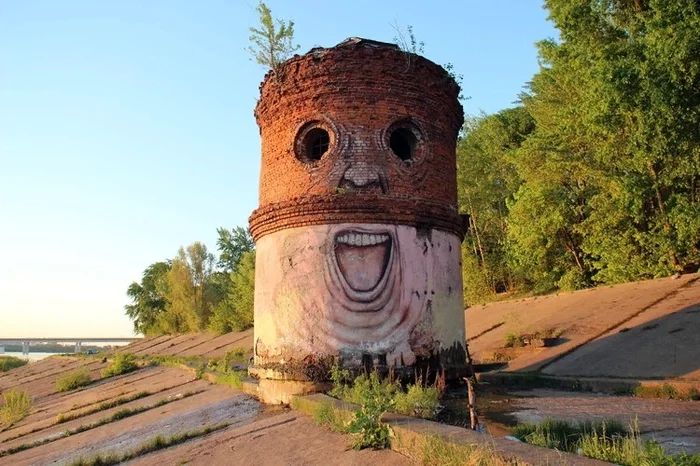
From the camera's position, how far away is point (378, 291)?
810cm

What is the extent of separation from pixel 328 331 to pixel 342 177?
2.40 meters

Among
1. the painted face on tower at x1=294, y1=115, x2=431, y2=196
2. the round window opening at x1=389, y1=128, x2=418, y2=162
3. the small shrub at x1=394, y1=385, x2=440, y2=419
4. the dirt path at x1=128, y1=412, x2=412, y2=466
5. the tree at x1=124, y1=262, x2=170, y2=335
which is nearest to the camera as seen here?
the dirt path at x1=128, y1=412, x2=412, y2=466

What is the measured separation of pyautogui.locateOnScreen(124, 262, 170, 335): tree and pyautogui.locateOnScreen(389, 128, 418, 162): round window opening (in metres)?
54.7

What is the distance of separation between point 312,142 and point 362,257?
236cm

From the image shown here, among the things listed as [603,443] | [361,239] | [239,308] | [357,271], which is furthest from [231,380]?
[239,308]

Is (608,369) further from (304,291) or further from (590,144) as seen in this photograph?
(590,144)

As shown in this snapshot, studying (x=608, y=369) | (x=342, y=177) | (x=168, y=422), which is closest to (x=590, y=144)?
(x=608, y=369)

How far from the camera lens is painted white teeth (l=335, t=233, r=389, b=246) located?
8211 mm

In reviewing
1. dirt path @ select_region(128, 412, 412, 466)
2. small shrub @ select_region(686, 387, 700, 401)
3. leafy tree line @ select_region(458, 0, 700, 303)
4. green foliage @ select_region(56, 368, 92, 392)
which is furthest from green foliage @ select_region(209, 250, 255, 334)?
small shrub @ select_region(686, 387, 700, 401)

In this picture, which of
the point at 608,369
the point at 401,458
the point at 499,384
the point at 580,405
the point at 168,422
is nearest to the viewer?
the point at 401,458

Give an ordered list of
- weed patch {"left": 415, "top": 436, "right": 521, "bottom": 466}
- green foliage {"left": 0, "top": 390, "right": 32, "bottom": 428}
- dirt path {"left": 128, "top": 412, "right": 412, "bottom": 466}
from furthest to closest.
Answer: green foliage {"left": 0, "top": 390, "right": 32, "bottom": 428}
dirt path {"left": 128, "top": 412, "right": 412, "bottom": 466}
weed patch {"left": 415, "top": 436, "right": 521, "bottom": 466}

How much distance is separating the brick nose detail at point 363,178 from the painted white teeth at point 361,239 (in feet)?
2.39

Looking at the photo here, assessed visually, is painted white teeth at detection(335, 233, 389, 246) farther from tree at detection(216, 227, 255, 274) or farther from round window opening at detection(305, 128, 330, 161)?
tree at detection(216, 227, 255, 274)

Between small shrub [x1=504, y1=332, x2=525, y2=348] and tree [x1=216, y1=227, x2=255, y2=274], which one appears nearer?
small shrub [x1=504, y1=332, x2=525, y2=348]
